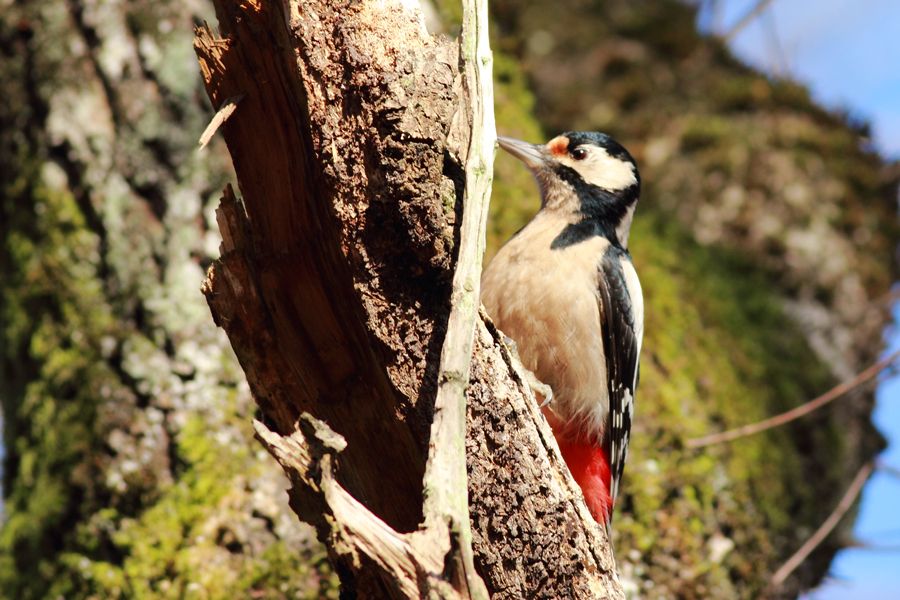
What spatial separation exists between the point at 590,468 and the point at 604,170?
1.31 meters

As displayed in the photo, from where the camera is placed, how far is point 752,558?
167 inches

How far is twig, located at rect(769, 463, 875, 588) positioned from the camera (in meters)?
4.20

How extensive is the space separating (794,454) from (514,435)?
300 centimetres

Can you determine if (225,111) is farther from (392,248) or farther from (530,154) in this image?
(530,154)

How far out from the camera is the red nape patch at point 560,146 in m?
4.38

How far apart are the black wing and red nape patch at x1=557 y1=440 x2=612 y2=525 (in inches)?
1.3

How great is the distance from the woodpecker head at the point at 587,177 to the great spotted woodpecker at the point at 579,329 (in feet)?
0.39

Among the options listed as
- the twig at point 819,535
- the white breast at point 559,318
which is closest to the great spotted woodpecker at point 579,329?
the white breast at point 559,318

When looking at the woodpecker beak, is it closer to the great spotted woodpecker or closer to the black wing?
the great spotted woodpecker

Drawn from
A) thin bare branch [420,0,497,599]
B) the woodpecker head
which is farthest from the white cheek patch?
thin bare branch [420,0,497,599]

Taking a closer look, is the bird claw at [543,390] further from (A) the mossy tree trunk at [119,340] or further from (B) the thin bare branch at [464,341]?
(B) the thin bare branch at [464,341]

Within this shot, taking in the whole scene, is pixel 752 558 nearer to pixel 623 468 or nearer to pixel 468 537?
pixel 623 468

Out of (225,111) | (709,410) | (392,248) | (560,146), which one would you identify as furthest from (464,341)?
→ (709,410)

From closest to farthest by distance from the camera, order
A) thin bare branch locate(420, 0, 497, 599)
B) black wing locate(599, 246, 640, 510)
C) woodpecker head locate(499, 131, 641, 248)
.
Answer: thin bare branch locate(420, 0, 497, 599) → black wing locate(599, 246, 640, 510) → woodpecker head locate(499, 131, 641, 248)
